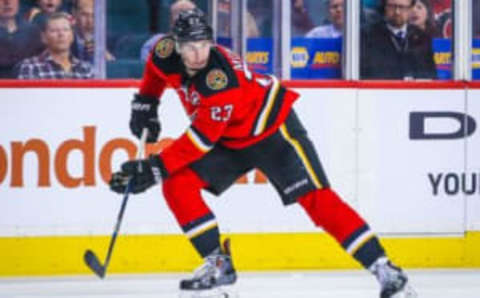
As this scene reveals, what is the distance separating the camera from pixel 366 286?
7324mm

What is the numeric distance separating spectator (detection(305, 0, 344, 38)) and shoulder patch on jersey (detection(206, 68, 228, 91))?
1.93 metres

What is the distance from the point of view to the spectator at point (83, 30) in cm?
757

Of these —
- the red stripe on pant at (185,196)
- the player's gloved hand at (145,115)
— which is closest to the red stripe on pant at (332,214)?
the red stripe on pant at (185,196)

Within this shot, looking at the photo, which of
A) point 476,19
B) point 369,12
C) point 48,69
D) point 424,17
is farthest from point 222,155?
point 476,19

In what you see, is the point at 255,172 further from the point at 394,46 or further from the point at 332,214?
the point at 332,214

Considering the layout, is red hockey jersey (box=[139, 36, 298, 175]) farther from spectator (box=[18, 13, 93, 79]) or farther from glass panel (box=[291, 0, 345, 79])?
glass panel (box=[291, 0, 345, 79])

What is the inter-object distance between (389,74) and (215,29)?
944 mm

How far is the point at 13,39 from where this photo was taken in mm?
7516

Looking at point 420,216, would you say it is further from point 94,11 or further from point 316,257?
point 94,11

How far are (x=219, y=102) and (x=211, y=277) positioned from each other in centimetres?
70

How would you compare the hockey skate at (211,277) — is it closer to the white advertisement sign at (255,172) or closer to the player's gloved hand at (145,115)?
the player's gloved hand at (145,115)

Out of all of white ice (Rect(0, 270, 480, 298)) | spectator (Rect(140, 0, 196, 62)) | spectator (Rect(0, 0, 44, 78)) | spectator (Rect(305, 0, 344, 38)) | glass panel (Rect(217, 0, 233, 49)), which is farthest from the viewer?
spectator (Rect(305, 0, 344, 38))

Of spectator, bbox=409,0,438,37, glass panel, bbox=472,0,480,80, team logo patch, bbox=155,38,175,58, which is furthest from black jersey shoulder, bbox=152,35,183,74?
glass panel, bbox=472,0,480,80

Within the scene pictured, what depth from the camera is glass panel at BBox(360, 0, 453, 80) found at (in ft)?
26.1
